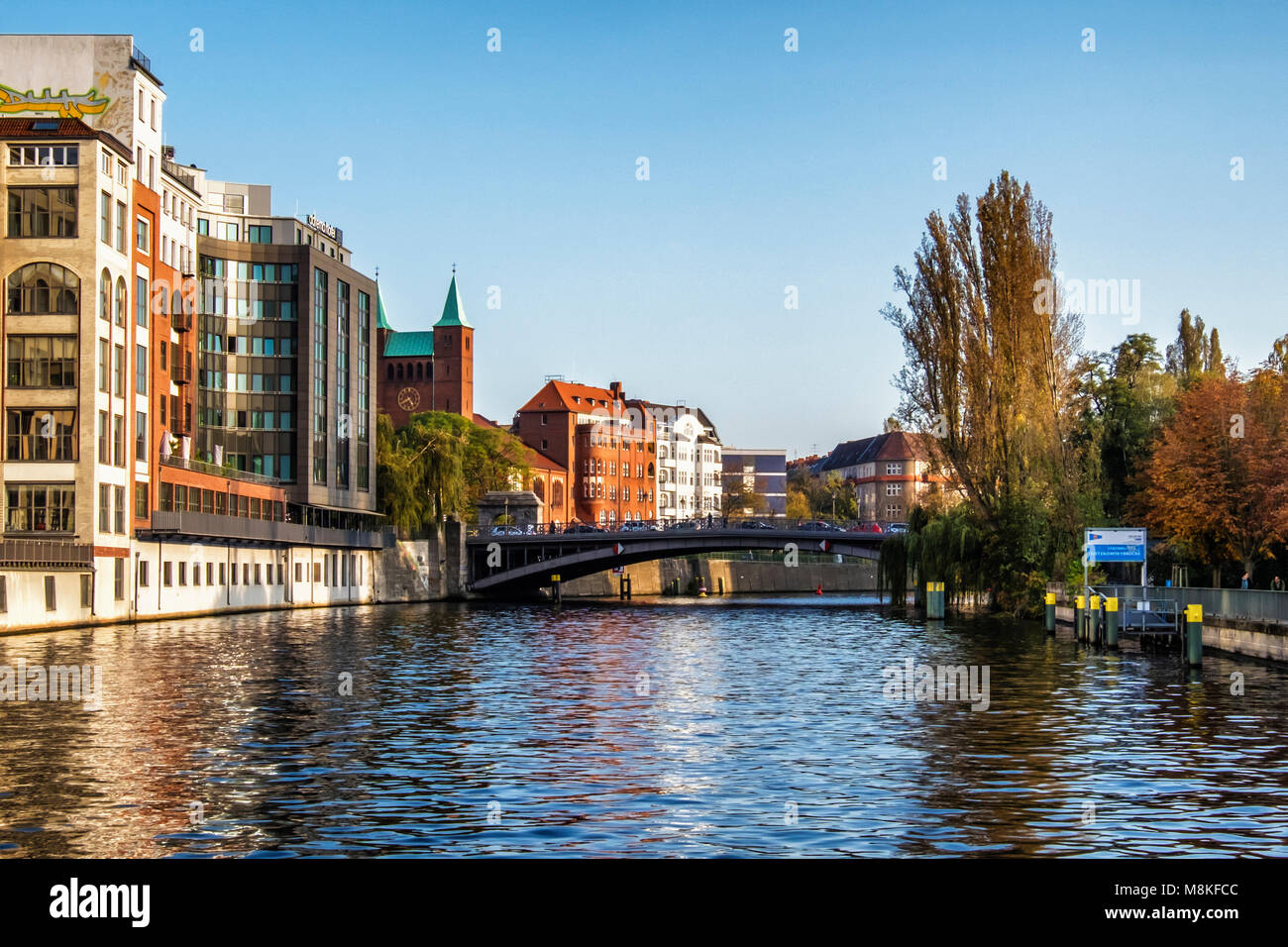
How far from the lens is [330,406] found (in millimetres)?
103250

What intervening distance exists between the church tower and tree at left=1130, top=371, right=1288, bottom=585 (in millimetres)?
135287

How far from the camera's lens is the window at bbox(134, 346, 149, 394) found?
74250 millimetres

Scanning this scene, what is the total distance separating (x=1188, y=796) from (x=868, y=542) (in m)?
76.0

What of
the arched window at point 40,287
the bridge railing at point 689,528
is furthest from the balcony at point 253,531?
the arched window at point 40,287

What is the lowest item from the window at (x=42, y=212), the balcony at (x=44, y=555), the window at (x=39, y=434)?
the balcony at (x=44, y=555)

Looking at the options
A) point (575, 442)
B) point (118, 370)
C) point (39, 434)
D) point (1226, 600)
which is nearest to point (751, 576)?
point (575, 442)

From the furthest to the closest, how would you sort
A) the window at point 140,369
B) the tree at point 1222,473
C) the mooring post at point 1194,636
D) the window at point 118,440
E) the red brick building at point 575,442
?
→ the red brick building at point 575,442
the window at point 140,369
the window at point 118,440
the tree at point 1222,473
the mooring post at point 1194,636

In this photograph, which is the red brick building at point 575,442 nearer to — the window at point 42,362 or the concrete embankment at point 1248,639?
the window at point 42,362

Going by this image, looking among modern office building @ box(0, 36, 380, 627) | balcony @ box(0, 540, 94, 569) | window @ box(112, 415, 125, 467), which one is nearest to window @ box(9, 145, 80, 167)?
modern office building @ box(0, 36, 380, 627)

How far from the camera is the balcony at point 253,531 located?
A: 75.9m

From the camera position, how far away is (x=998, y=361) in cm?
7225

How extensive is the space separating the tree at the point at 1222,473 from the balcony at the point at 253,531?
45544 mm
